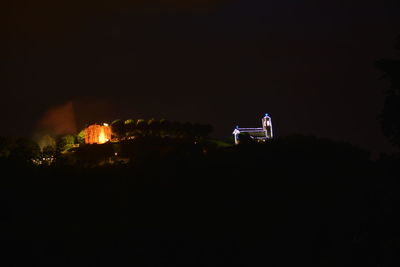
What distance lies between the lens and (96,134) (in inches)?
2457

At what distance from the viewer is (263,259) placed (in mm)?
14844

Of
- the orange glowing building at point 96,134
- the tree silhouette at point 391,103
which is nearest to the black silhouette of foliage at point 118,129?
the orange glowing building at point 96,134

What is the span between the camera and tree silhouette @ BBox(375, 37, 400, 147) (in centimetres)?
1148

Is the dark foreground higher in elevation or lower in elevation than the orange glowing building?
lower

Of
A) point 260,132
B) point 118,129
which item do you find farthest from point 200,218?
point 118,129

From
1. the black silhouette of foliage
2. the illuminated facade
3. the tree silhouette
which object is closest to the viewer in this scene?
the tree silhouette

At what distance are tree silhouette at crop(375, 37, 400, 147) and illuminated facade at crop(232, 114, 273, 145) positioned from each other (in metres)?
45.0

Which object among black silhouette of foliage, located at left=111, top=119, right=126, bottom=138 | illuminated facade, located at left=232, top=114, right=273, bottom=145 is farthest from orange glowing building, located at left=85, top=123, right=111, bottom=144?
illuminated facade, located at left=232, top=114, right=273, bottom=145

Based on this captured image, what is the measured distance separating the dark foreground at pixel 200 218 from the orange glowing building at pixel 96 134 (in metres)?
34.7

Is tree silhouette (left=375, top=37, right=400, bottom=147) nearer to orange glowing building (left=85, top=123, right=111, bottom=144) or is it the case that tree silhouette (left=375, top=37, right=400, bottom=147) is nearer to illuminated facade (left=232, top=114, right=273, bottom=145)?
illuminated facade (left=232, top=114, right=273, bottom=145)

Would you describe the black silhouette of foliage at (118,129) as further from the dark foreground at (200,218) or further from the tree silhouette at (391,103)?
the tree silhouette at (391,103)

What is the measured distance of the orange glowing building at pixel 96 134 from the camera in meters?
62.2

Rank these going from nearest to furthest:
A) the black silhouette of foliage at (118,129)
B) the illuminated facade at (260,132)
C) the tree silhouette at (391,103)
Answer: the tree silhouette at (391,103), the illuminated facade at (260,132), the black silhouette of foliage at (118,129)

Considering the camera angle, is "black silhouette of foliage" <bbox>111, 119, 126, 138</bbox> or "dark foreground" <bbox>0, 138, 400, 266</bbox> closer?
"dark foreground" <bbox>0, 138, 400, 266</bbox>
